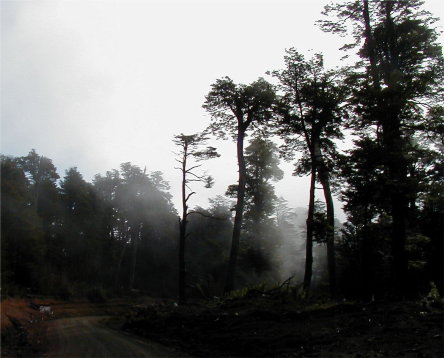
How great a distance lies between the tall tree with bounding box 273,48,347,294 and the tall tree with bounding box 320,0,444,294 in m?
1.82

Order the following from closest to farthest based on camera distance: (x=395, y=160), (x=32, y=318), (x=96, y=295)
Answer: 1. (x=395, y=160)
2. (x=32, y=318)
3. (x=96, y=295)

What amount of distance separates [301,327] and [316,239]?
8.16m

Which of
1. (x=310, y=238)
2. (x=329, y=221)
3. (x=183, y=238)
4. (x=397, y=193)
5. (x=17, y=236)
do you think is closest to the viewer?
(x=397, y=193)

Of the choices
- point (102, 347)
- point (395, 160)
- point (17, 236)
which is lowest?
point (102, 347)

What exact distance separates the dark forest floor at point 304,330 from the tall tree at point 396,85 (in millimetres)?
4191

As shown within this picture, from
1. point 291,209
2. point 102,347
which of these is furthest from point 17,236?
point 291,209

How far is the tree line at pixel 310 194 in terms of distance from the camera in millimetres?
14125

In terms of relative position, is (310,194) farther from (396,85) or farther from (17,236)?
(17,236)

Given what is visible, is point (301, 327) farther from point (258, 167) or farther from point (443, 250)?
point (258, 167)

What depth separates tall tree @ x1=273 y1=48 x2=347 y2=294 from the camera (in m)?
19.0

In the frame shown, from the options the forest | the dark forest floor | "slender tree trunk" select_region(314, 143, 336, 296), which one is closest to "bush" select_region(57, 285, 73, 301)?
the forest

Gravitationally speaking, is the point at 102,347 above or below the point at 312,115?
below

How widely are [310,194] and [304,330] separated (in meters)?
9.97

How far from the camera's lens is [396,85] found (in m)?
13.5
